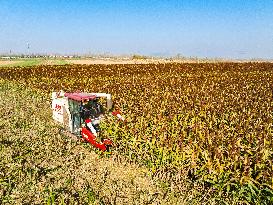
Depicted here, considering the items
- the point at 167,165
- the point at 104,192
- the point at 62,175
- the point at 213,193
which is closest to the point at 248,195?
the point at 213,193

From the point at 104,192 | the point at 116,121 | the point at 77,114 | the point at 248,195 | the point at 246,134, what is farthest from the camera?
the point at 77,114

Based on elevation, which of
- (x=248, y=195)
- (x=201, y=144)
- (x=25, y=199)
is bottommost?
(x=25, y=199)

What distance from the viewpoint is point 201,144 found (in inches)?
275

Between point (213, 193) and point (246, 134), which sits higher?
point (246, 134)

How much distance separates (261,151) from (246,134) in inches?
62.7

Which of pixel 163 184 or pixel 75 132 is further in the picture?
pixel 75 132

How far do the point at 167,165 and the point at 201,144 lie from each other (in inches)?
35.2

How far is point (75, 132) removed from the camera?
9.98m

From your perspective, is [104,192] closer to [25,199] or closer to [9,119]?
[25,199]

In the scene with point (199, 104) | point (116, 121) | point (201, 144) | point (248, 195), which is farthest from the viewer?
point (199, 104)

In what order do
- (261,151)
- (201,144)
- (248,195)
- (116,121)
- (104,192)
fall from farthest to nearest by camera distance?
1. (116,121)
2. (201,144)
3. (104,192)
4. (261,151)
5. (248,195)

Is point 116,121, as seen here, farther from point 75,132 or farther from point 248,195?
point 248,195

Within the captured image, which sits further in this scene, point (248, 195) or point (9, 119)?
point (9, 119)

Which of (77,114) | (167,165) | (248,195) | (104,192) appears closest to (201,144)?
(167,165)
